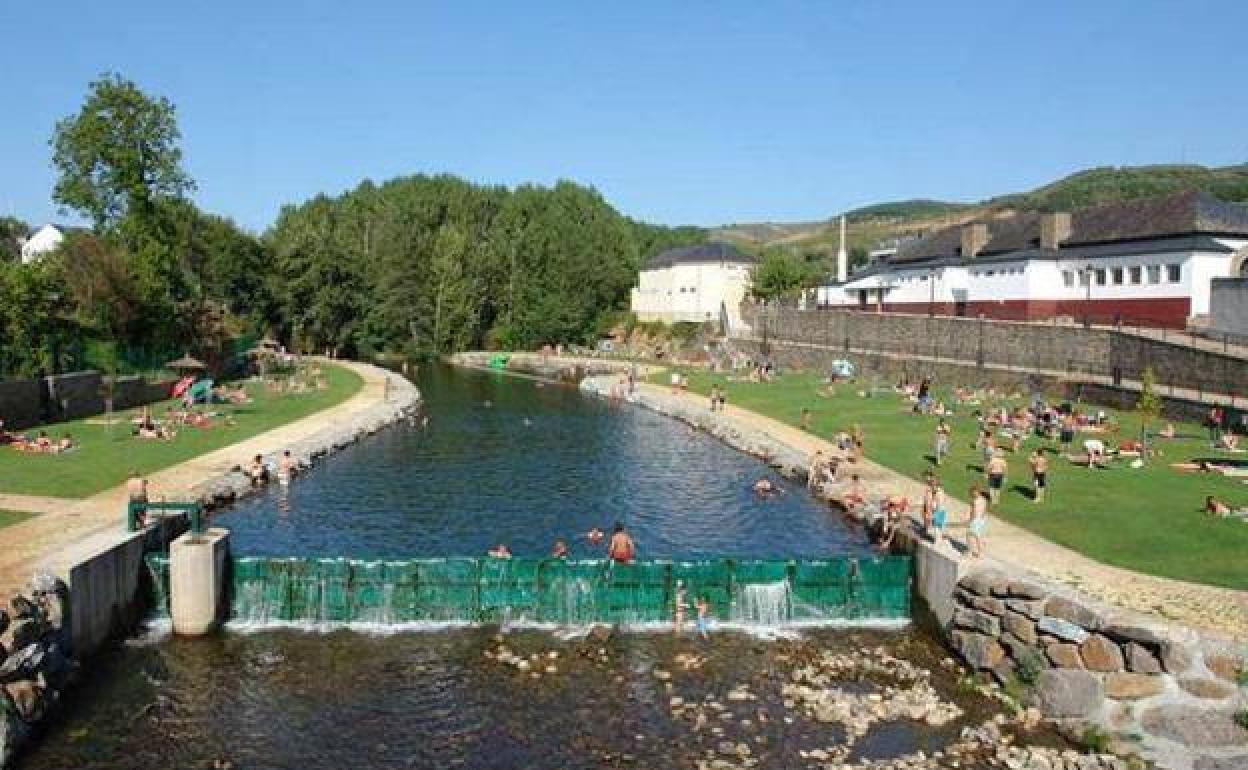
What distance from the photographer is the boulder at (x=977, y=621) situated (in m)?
23.5

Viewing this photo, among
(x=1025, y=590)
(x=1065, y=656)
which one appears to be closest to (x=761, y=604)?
(x=1025, y=590)

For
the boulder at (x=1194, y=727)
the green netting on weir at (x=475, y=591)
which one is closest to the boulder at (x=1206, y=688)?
the boulder at (x=1194, y=727)

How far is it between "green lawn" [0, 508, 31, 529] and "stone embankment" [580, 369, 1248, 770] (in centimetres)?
2408

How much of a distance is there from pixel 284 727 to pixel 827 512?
22.4m

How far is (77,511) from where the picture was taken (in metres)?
30.1

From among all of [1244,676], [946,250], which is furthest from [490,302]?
[1244,676]

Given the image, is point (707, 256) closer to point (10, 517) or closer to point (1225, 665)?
point (10, 517)

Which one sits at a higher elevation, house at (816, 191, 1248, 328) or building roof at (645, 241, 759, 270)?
building roof at (645, 241, 759, 270)

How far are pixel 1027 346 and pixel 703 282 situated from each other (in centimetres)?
6031

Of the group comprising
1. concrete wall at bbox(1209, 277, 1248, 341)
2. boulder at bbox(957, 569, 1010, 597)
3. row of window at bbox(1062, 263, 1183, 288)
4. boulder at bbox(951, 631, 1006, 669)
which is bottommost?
boulder at bbox(951, 631, 1006, 669)

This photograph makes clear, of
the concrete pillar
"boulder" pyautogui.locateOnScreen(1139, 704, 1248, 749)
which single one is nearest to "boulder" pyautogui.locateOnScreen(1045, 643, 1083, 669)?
"boulder" pyautogui.locateOnScreen(1139, 704, 1248, 749)

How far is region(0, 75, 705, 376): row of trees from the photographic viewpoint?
2443 inches

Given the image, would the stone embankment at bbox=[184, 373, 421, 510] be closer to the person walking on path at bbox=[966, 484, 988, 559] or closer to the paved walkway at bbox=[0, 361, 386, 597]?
the paved walkway at bbox=[0, 361, 386, 597]

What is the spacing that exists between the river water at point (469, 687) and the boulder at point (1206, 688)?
3.82m
